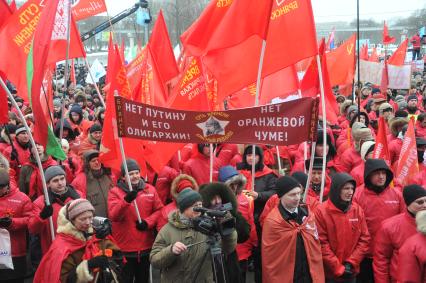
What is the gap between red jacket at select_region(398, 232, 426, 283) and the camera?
409cm

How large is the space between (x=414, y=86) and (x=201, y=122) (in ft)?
56.5

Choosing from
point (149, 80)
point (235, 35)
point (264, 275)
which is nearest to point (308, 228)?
point (264, 275)

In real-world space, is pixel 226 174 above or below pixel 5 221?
above

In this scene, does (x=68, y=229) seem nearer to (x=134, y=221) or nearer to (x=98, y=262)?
(x=98, y=262)

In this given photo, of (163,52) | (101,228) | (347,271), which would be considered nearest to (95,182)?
(101,228)

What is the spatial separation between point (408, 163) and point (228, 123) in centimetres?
216

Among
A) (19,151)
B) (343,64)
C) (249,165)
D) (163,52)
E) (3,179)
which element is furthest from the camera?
(343,64)

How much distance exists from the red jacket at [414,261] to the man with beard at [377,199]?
893mm

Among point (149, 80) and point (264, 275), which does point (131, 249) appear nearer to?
point (264, 275)

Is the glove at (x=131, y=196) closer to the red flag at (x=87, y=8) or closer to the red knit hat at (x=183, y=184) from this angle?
the red knit hat at (x=183, y=184)

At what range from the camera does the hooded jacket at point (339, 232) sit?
15.5ft

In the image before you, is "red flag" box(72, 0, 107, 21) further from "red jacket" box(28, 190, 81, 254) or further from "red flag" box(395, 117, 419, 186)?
"red flag" box(395, 117, 419, 186)

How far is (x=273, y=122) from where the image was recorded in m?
4.67

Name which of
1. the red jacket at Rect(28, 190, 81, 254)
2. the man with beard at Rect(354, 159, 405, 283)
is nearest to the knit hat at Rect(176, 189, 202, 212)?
the red jacket at Rect(28, 190, 81, 254)
